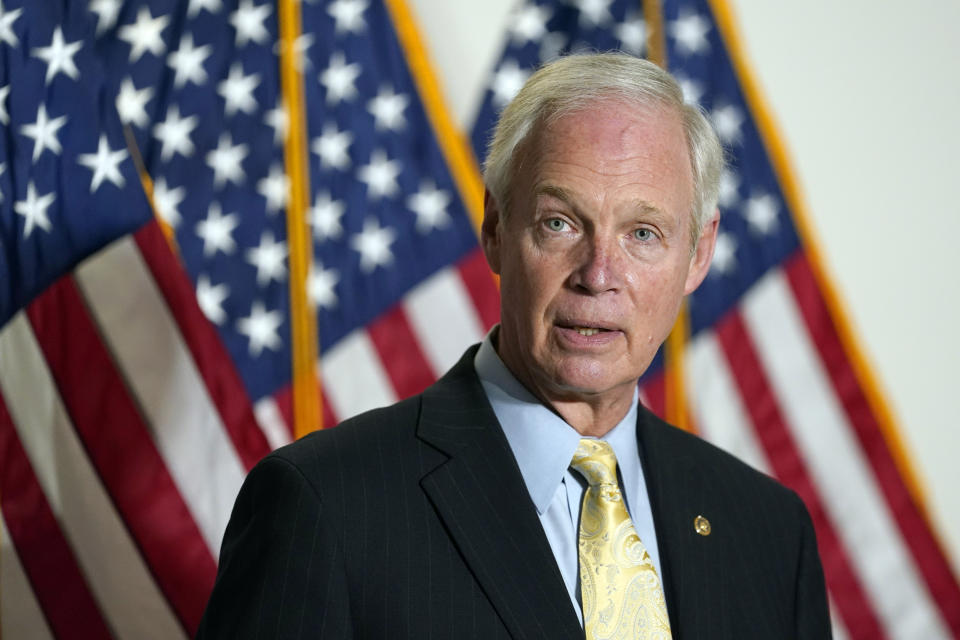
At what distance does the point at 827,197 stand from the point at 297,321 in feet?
5.68

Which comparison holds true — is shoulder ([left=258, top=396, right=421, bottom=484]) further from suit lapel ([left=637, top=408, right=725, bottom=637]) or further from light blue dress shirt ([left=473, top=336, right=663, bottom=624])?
suit lapel ([left=637, top=408, right=725, bottom=637])

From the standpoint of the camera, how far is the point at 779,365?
3.32 m

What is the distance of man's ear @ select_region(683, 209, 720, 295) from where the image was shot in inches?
68.5

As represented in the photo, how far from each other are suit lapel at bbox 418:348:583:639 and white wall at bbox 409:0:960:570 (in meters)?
2.31

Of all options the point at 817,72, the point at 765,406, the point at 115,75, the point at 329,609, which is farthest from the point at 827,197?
the point at 329,609

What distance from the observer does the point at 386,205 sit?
9.98 feet

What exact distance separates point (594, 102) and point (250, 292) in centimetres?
155

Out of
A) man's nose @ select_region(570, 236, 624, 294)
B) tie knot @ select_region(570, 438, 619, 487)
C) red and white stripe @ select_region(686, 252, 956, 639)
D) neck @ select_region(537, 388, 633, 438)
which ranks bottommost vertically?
red and white stripe @ select_region(686, 252, 956, 639)

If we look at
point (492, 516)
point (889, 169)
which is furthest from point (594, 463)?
point (889, 169)

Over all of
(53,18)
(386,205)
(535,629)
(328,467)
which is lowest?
(535,629)

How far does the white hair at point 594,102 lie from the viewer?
62.4 inches

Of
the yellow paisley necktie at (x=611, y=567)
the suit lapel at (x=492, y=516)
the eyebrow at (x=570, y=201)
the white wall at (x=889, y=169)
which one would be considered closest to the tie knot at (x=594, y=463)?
the yellow paisley necktie at (x=611, y=567)

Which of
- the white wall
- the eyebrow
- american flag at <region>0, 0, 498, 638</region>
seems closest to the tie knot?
the eyebrow

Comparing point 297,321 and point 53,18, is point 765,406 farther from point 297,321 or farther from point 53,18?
point 53,18
